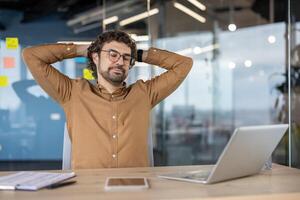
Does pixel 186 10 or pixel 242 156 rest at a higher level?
pixel 186 10

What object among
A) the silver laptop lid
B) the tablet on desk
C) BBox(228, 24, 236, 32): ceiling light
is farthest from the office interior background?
the tablet on desk

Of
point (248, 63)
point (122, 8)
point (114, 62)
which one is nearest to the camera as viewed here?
point (114, 62)

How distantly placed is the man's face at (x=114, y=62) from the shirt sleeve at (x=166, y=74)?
0.20 meters

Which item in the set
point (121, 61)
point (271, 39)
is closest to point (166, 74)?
point (121, 61)

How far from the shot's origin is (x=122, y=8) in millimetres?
4980

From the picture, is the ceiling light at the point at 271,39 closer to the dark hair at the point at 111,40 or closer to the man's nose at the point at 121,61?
the dark hair at the point at 111,40

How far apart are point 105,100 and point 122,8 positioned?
3.14 metres

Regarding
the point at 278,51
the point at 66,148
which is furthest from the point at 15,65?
the point at 278,51

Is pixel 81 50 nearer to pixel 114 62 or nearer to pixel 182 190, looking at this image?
pixel 114 62

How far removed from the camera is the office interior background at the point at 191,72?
4.27 meters

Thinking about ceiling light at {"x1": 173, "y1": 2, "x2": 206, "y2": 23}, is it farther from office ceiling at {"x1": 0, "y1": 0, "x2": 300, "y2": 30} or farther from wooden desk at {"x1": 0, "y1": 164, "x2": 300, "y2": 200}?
wooden desk at {"x1": 0, "y1": 164, "x2": 300, "y2": 200}

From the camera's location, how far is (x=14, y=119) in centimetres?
429

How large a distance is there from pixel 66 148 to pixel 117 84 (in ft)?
1.28

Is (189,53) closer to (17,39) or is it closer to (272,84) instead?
(272,84)
